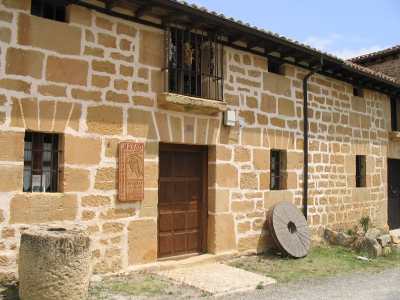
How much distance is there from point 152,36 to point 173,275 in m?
3.52

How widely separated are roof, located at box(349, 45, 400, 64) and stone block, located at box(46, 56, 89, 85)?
11.0 meters

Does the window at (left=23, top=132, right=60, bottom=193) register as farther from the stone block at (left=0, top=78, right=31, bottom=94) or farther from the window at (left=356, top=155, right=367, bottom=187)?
the window at (left=356, top=155, right=367, bottom=187)

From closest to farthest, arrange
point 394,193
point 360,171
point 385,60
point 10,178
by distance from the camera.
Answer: point 10,178
point 360,171
point 394,193
point 385,60

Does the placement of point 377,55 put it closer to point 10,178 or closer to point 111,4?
point 111,4

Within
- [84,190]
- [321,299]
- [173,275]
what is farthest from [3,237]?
[321,299]

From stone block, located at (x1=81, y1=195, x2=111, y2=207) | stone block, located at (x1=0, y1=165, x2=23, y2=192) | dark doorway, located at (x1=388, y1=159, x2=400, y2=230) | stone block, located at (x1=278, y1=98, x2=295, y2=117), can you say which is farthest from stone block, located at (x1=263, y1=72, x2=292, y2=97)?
dark doorway, located at (x1=388, y1=159, x2=400, y2=230)

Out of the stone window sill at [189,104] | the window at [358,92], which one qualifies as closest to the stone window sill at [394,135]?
the window at [358,92]

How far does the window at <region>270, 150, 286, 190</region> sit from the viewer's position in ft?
27.7

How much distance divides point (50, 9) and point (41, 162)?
2.03m

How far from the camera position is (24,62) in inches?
205

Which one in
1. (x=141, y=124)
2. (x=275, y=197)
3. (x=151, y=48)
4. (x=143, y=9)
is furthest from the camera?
(x=275, y=197)

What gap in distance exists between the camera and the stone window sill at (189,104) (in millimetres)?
6304

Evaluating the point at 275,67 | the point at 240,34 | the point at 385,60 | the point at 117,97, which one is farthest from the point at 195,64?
the point at 385,60

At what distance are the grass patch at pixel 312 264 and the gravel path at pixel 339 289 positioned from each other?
313mm
